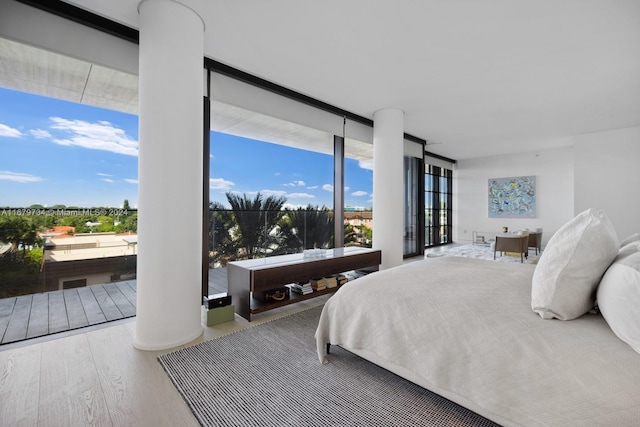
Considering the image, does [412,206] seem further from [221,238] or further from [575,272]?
[575,272]

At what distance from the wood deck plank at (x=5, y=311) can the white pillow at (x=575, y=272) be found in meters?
3.74

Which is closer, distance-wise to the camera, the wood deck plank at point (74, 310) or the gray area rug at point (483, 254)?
the wood deck plank at point (74, 310)

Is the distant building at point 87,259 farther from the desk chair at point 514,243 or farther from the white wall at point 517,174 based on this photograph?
the white wall at point 517,174

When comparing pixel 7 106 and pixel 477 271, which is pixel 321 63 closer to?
pixel 477 271

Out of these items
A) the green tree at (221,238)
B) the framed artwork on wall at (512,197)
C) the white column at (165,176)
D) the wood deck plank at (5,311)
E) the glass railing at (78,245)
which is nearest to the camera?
the white column at (165,176)

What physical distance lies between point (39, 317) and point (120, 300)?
0.65m

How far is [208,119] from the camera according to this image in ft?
10.5

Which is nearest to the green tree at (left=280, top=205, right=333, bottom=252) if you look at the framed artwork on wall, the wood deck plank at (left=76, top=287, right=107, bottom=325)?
the wood deck plank at (left=76, top=287, right=107, bottom=325)

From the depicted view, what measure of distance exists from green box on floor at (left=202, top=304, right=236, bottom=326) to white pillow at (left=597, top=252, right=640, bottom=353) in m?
2.63

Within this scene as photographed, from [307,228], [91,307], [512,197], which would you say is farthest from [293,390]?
[512,197]

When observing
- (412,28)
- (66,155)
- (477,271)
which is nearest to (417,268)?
(477,271)

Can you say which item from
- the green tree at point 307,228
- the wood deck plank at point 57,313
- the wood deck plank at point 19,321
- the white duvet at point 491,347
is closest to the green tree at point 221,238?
the green tree at point 307,228

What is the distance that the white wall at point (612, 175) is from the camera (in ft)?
18.4

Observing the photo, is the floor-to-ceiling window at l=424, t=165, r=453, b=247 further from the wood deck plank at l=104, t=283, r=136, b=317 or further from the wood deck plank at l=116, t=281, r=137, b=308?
the wood deck plank at l=104, t=283, r=136, b=317
